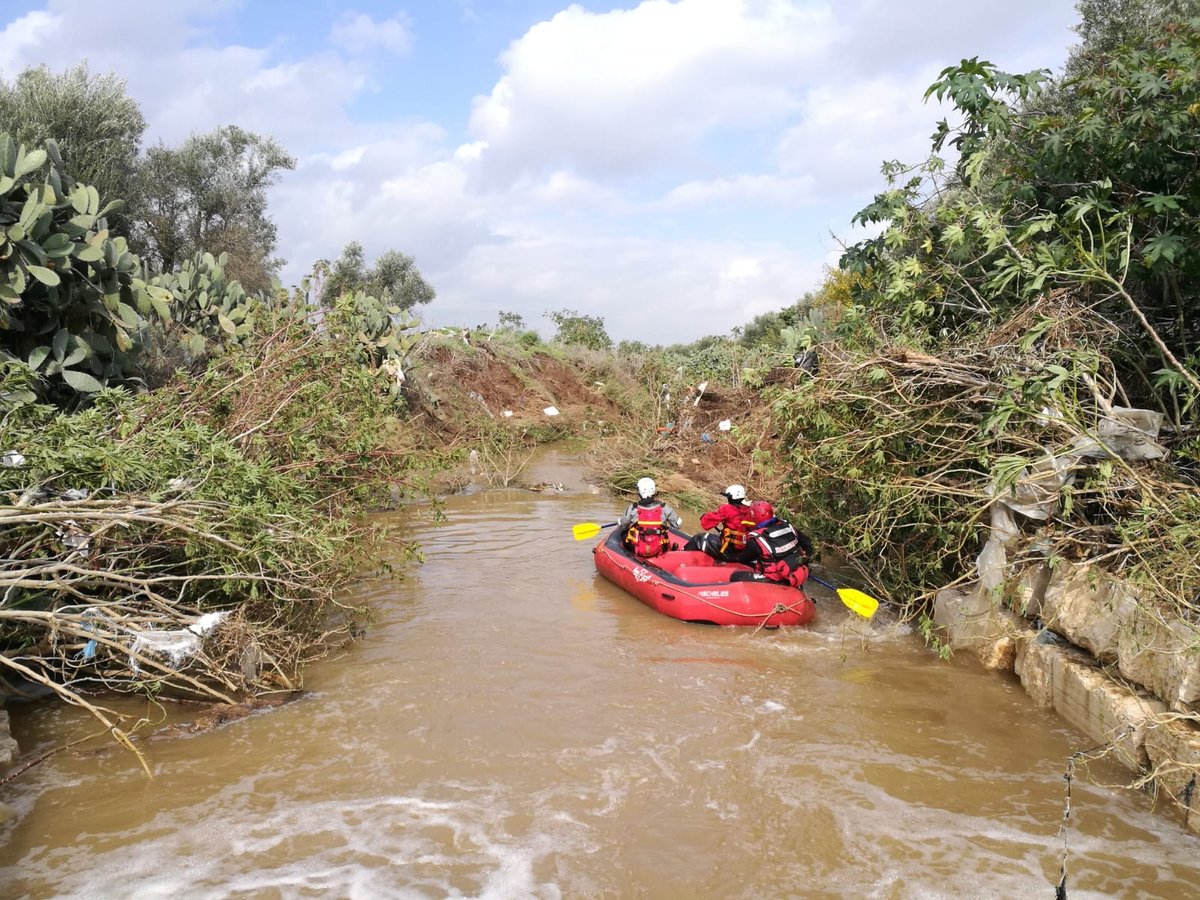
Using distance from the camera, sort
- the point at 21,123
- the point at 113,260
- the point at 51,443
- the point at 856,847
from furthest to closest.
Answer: the point at 21,123 < the point at 113,260 < the point at 51,443 < the point at 856,847

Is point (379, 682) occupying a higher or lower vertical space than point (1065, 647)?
lower

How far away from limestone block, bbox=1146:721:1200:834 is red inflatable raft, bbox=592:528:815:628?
346 cm

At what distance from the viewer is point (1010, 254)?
7.18m

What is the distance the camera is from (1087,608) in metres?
5.60

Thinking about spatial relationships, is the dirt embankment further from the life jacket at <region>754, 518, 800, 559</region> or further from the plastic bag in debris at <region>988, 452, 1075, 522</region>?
the plastic bag in debris at <region>988, 452, 1075, 522</region>

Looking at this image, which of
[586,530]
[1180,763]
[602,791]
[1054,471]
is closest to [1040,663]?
[1054,471]

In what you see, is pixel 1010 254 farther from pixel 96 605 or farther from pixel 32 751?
pixel 32 751

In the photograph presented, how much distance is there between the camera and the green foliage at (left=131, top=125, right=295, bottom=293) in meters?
17.1

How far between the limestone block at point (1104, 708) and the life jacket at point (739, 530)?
3055 mm

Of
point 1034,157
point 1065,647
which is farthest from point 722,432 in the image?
point 1065,647

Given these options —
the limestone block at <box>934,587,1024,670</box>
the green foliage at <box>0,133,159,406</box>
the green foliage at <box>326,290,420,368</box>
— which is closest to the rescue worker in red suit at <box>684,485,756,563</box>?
the limestone block at <box>934,587,1024,670</box>

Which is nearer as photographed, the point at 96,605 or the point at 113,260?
the point at 96,605

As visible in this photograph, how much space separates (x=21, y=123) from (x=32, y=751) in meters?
12.7

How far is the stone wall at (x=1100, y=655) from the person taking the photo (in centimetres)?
454
